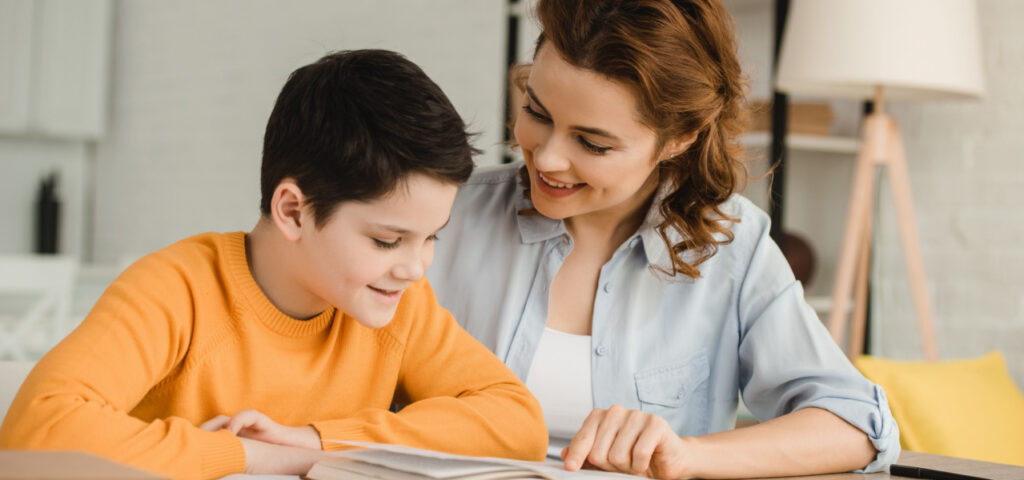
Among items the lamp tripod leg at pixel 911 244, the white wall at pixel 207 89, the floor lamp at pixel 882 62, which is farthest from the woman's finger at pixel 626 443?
the white wall at pixel 207 89

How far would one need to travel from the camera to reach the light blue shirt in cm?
124

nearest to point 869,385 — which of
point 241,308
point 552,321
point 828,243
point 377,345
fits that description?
point 552,321

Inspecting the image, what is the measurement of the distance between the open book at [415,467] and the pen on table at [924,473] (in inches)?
16.4

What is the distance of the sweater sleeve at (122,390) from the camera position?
77 cm

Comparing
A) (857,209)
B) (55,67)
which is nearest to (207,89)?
(55,67)

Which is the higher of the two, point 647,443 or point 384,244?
point 384,244

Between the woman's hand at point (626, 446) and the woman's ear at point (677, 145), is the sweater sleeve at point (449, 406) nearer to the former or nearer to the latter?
the woman's hand at point (626, 446)

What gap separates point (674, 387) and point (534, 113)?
392 millimetres

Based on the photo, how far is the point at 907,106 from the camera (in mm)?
3355

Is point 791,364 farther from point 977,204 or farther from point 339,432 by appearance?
point 977,204

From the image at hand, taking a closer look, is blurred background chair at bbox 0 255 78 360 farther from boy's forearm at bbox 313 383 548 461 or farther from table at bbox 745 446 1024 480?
table at bbox 745 446 1024 480

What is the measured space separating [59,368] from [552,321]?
26.5 inches

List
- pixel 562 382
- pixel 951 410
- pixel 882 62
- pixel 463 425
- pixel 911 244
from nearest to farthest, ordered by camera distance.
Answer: pixel 463 425, pixel 562 382, pixel 951 410, pixel 882 62, pixel 911 244

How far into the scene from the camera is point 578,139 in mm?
1187
